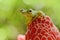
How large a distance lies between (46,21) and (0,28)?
1.47m

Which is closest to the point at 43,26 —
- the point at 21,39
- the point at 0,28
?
the point at 21,39

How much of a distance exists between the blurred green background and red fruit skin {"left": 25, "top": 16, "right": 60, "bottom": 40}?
1.49 meters

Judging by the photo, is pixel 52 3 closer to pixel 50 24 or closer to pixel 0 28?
pixel 0 28

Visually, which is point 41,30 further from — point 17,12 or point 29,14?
point 17,12

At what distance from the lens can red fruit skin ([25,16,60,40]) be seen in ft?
2.01

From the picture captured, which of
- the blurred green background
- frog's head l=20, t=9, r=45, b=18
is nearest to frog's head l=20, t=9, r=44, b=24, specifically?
frog's head l=20, t=9, r=45, b=18

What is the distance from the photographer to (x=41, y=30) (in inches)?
24.5

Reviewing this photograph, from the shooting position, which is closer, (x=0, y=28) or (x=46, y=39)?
(x=46, y=39)

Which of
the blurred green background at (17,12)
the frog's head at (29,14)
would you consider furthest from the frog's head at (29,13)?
the blurred green background at (17,12)

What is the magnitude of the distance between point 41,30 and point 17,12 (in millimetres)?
1538

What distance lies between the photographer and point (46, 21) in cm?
64

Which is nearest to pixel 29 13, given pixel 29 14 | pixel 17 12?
pixel 29 14

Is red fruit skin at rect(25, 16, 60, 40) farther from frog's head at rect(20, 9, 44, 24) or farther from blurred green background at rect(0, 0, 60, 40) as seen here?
blurred green background at rect(0, 0, 60, 40)

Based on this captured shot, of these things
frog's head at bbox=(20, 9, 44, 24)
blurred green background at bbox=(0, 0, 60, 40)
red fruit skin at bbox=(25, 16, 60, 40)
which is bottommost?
red fruit skin at bbox=(25, 16, 60, 40)
